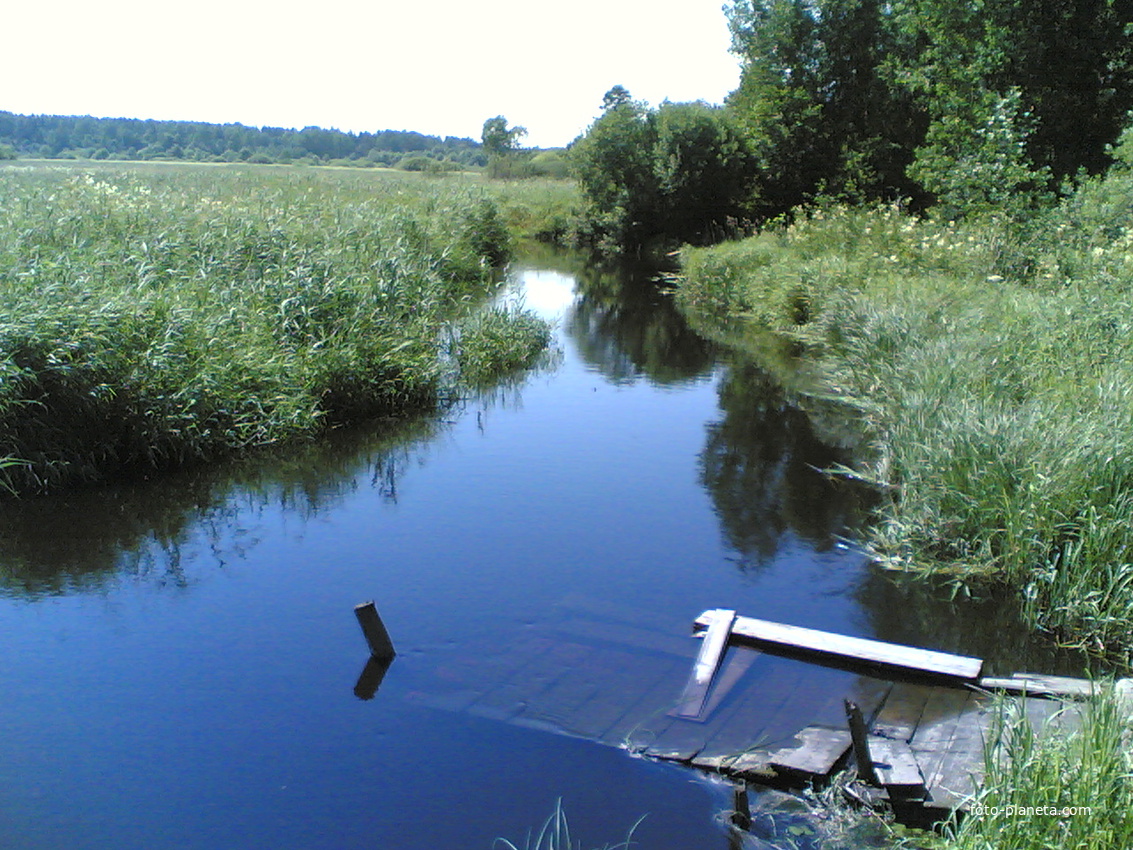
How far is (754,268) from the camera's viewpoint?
19812mm

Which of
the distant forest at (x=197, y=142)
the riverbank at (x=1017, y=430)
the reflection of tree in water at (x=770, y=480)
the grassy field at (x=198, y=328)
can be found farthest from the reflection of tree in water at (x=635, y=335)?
the distant forest at (x=197, y=142)

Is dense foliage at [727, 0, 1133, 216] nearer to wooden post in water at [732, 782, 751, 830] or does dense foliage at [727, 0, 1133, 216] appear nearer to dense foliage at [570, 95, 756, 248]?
dense foliage at [570, 95, 756, 248]

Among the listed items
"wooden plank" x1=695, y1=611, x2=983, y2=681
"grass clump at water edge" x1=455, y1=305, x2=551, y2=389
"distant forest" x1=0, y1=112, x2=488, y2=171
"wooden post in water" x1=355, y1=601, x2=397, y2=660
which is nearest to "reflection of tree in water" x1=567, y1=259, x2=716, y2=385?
"grass clump at water edge" x1=455, y1=305, x2=551, y2=389

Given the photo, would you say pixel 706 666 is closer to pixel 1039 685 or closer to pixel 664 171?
pixel 1039 685

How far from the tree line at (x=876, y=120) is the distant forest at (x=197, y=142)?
1861 centimetres

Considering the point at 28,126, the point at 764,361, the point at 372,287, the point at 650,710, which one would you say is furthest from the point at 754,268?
the point at 28,126

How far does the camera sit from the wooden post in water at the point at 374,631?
5.66 m

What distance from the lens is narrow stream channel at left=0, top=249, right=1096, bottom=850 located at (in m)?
4.64

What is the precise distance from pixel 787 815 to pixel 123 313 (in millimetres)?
7640

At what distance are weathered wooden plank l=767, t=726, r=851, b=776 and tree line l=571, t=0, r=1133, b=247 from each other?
1164 centimetres

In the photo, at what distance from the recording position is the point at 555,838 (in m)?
4.40

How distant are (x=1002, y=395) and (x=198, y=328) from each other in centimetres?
774

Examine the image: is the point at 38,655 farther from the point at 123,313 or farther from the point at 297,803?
the point at 123,313

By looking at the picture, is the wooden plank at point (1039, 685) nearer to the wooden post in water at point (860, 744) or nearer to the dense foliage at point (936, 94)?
the wooden post in water at point (860, 744)
